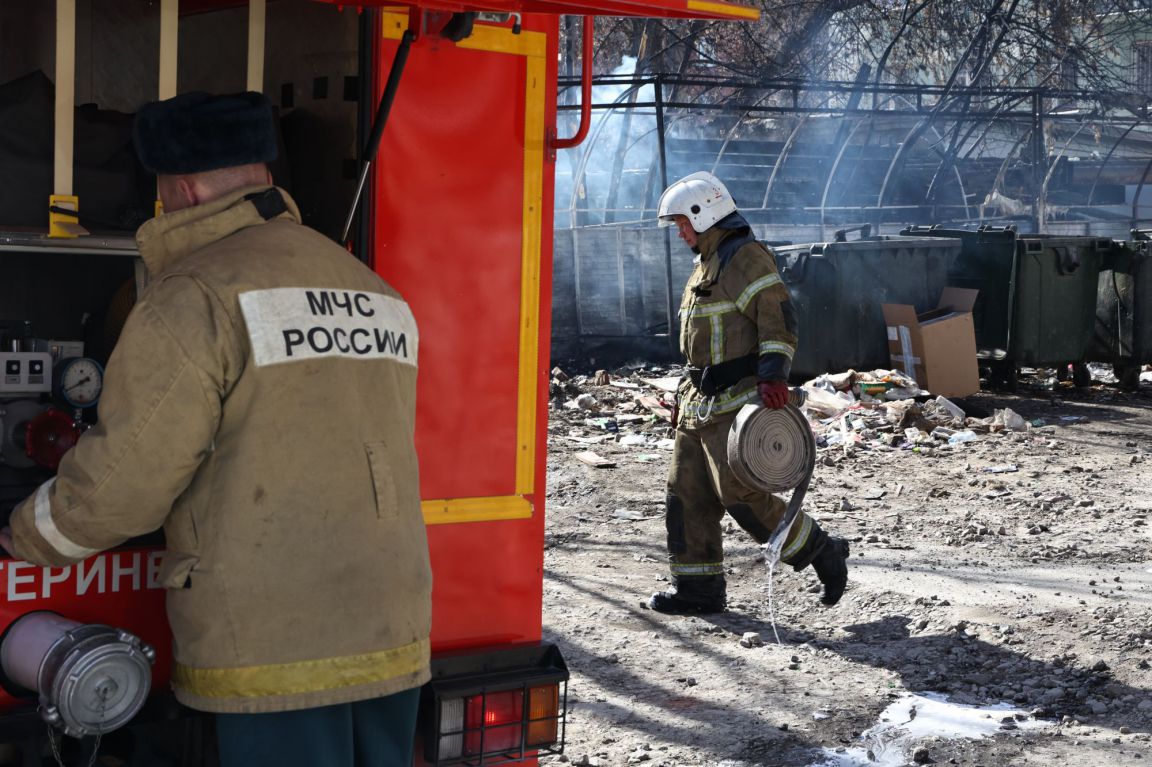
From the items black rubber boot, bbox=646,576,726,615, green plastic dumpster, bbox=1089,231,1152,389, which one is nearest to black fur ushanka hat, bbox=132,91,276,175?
black rubber boot, bbox=646,576,726,615

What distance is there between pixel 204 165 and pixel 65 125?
0.59 metres

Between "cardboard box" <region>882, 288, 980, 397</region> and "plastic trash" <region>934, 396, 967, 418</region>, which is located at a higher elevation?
"cardboard box" <region>882, 288, 980, 397</region>

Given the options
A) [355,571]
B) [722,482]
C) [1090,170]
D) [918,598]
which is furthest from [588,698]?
[1090,170]

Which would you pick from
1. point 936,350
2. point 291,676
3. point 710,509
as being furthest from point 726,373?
point 936,350

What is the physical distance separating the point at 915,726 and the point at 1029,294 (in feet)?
27.3

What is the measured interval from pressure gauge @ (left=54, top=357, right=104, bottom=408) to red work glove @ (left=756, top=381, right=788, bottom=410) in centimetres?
323

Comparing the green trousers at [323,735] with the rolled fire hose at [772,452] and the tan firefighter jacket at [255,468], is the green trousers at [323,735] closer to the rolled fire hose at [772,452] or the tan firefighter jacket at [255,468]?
the tan firefighter jacket at [255,468]

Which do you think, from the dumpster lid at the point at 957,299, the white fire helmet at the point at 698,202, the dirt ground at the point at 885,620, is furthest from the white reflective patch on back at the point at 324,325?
the dumpster lid at the point at 957,299

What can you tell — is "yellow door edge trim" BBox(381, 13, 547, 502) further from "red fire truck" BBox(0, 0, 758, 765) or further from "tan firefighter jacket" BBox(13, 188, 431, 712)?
"tan firefighter jacket" BBox(13, 188, 431, 712)

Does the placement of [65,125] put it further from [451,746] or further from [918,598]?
[918,598]

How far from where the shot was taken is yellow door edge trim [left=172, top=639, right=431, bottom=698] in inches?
92.0

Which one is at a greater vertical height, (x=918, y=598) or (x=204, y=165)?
(x=204, y=165)

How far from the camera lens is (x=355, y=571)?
242 centimetres

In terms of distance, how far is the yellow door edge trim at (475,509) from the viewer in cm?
284
